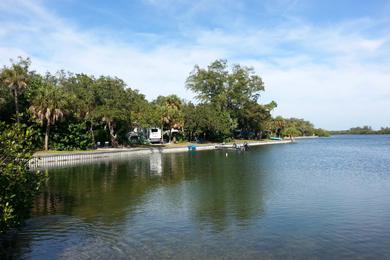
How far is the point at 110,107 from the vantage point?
220 feet

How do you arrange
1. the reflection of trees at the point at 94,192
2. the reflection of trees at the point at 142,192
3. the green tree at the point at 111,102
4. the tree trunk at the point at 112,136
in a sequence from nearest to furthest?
the reflection of trees at the point at 142,192, the reflection of trees at the point at 94,192, the green tree at the point at 111,102, the tree trunk at the point at 112,136

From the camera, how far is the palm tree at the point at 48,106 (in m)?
54.4

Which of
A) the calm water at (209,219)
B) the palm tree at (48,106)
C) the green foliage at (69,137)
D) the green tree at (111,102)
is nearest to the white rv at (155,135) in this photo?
the green tree at (111,102)

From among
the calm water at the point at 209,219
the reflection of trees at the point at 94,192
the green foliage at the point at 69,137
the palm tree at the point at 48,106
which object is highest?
the palm tree at the point at 48,106

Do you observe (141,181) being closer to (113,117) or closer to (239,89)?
(113,117)

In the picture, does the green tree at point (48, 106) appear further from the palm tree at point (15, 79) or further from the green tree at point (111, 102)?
the green tree at point (111, 102)

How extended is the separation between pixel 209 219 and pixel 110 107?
51.0 meters

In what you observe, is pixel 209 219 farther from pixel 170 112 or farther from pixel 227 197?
pixel 170 112

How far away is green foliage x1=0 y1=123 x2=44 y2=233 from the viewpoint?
13.4 metres

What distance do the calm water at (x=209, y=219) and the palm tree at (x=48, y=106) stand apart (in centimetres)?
2383

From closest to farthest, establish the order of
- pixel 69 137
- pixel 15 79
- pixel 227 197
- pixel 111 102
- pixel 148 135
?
pixel 227 197
pixel 15 79
pixel 69 137
pixel 111 102
pixel 148 135

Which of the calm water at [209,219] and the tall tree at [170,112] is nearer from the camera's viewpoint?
the calm water at [209,219]

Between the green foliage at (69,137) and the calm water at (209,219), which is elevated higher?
the green foliage at (69,137)

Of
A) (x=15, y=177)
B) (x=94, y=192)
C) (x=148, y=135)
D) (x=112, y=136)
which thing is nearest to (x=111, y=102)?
(x=112, y=136)
